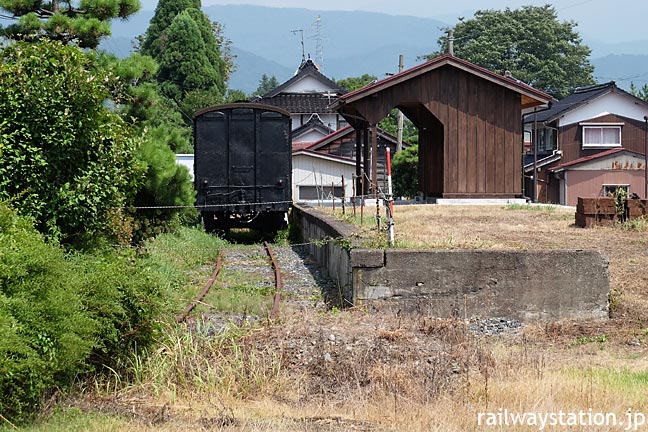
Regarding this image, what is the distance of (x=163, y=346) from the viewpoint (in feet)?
24.1

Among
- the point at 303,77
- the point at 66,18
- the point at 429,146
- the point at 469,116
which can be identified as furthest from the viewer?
the point at 303,77

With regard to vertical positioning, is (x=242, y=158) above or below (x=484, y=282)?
above

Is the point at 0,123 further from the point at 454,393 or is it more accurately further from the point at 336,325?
the point at 454,393

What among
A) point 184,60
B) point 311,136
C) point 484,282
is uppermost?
point 184,60

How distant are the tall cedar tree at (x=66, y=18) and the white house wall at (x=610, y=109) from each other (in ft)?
89.5

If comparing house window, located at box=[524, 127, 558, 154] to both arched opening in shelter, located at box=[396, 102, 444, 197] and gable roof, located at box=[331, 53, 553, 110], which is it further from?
gable roof, located at box=[331, 53, 553, 110]

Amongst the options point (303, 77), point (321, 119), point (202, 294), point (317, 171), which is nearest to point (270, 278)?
point (202, 294)

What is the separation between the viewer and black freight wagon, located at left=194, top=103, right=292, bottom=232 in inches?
791

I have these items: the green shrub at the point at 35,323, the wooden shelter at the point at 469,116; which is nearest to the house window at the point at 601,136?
the wooden shelter at the point at 469,116

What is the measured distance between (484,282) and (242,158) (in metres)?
10.9

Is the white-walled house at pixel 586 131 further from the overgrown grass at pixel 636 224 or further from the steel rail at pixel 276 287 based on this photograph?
the steel rail at pixel 276 287

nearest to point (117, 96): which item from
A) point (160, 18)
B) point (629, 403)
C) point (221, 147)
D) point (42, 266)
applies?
point (221, 147)

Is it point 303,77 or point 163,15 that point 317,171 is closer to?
point 303,77

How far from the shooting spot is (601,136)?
41094 millimetres
